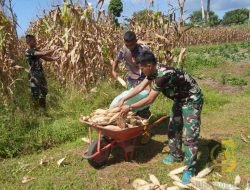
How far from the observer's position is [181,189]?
489 centimetres

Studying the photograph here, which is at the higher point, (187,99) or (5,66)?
(5,66)

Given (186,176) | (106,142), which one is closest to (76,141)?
(106,142)

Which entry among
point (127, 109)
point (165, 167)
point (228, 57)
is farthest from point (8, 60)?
point (228, 57)

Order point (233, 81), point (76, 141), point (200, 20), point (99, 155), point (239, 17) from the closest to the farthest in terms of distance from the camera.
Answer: point (99, 155) < point (76, 141) < point (233, 81) < point (200, 20) < point (239, 17)

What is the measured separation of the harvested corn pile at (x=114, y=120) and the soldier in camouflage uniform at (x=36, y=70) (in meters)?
2.46

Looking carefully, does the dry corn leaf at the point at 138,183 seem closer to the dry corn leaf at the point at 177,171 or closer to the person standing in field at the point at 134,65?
the dry corn leaf at the point at 177,171

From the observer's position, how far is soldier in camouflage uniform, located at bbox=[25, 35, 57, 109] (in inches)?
295

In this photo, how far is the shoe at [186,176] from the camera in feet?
16.5

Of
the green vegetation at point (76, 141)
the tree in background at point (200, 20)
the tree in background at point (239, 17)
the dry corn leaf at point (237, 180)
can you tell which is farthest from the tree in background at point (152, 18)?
the tree in background at point (239, 17)

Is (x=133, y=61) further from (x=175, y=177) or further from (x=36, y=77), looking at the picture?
(x=36, y=77)

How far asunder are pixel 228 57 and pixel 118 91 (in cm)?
1091

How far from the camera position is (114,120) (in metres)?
5.36

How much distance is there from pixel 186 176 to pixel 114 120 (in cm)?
128

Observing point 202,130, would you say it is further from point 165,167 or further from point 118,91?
point 118,91
